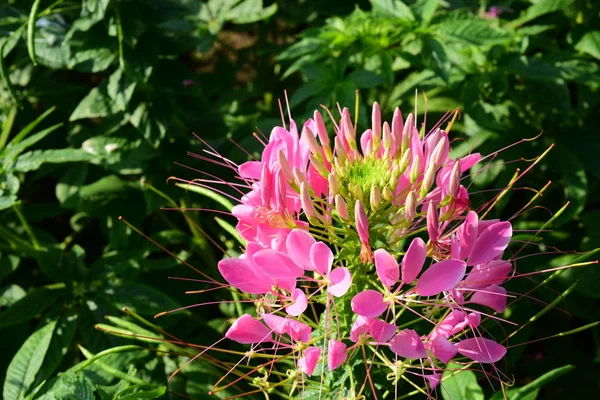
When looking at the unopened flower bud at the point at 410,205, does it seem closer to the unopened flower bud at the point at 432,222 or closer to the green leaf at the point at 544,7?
the unopened flower bud at the point at 432,222

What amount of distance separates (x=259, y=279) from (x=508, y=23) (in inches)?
55.7

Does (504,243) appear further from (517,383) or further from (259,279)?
(517,383)

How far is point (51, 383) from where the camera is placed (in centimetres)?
142

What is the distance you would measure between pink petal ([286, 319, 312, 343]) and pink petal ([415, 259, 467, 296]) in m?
0.21

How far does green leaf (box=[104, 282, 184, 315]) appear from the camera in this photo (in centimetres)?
178

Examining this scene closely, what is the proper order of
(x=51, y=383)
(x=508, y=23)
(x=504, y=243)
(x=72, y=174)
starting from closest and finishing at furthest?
(x=504, y=243) < (x=51, y=383) < (x=508, y=23) < (x=72, y=174)

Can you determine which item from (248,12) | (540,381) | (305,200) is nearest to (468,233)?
(305,200)

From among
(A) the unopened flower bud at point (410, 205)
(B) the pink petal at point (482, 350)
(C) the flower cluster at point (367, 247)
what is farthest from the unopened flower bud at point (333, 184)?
(B) the pink petal at point (482, 350)

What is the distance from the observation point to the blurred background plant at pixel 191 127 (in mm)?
1815

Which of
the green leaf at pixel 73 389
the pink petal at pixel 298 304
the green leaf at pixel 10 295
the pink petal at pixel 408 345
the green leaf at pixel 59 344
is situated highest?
the pink petal at pixel 298 304

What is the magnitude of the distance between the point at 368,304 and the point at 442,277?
0.12m

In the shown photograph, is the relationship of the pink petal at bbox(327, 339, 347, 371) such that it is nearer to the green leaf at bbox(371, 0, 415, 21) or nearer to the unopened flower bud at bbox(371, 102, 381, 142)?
the unopened flower bud at bbox(371, 102, 381, 142)

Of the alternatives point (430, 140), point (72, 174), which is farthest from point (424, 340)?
point (72, 174)

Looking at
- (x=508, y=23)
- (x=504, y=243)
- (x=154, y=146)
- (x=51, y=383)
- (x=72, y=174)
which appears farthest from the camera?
(x=72, y=174)
